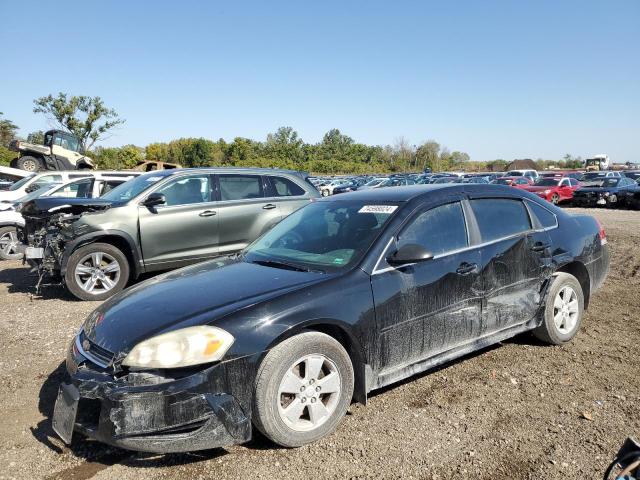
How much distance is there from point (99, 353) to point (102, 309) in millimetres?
607

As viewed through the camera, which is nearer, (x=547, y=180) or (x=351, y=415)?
(x=351, y=415)

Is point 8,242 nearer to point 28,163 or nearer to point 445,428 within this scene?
point 445,428

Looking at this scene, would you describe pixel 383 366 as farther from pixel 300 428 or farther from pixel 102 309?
pixel 102 309

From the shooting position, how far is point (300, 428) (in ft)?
9.42

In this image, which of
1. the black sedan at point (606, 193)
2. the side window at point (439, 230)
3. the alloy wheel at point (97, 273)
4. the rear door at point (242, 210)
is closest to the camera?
the side window at point (439, 230)

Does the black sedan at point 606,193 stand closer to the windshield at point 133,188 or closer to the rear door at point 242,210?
the rear door at point 242,210


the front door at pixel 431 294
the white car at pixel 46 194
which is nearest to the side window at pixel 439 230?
the front door at pixel 431 294

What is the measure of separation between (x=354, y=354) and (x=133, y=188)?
17.4 feet

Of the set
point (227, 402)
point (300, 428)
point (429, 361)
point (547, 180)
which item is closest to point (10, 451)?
point (227, 402)

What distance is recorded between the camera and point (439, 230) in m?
3.73

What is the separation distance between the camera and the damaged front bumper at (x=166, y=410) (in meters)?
2.54

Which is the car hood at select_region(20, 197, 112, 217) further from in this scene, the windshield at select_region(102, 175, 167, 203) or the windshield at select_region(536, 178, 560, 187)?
the windshield at select_region(536, 178, 560, 187)

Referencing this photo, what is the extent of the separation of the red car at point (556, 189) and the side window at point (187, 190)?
19.7 m

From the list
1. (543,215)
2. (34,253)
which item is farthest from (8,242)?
(543,215)
